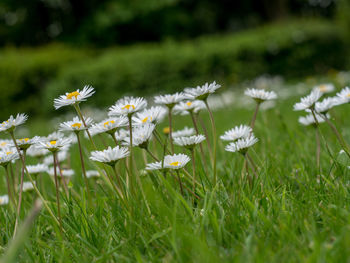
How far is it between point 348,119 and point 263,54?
242 inches

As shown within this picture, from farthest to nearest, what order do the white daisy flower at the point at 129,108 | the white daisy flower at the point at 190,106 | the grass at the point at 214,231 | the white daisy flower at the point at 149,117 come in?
the white daisy flower at the point at 190,106 → the white daisy flower at the point at 149,117 → the white daisy flower at the point at 129,108 → the grass at the point at 214,231

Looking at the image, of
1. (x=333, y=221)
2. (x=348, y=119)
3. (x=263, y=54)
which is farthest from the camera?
(x=263, y=54)

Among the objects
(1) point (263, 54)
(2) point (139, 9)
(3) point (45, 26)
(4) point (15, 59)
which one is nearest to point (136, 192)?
(1) point (263, 54)

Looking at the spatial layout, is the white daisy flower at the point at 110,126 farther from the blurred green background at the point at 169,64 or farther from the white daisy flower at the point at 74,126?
the blurred green background at the point at 169,64

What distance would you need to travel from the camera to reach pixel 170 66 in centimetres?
757

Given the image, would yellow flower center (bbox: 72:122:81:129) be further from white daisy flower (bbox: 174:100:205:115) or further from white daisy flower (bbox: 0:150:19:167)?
white daisy flower (bbox: 174:100:205:115)

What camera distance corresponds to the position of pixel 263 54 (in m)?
8.25

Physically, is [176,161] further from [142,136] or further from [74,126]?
[74,126]

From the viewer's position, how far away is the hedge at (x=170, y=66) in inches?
299

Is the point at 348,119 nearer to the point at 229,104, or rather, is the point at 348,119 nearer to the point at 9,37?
the point at 229,104

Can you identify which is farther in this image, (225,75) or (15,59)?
(15,59)

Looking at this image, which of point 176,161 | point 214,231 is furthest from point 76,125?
point 214,231

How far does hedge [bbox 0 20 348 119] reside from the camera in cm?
759

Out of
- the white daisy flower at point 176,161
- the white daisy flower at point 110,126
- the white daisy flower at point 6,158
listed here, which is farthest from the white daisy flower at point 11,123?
the white daisy flower at point 176,161
